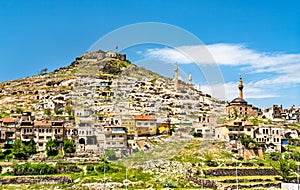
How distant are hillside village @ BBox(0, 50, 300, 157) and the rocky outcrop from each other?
459cm

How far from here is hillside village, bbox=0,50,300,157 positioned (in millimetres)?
29703

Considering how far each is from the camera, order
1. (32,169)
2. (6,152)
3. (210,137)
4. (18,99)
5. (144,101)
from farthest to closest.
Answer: (18,99)
(144,101)
(210,137)
(6,152)
(32,169)

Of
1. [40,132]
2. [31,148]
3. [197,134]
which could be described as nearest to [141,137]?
[197,134]

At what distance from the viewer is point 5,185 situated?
75.9 ft

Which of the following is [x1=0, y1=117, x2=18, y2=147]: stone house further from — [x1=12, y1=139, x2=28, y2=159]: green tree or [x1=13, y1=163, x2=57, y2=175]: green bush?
[x1=13, y1=163, x2=57, y2=175]: green bush

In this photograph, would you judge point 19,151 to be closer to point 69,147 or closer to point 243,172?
point 69,147

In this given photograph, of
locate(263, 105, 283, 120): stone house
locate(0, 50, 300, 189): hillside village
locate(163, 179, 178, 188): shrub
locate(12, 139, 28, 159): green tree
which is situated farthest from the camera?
locate(263, 105, 283, 120): stone house

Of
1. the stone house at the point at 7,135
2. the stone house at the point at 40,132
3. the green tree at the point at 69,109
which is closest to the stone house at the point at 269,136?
the stone house at the point at 40,132

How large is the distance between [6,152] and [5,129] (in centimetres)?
212

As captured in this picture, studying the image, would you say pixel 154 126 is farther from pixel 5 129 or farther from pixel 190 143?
pixel 5 129

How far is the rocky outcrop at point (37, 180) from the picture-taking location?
23456 mm

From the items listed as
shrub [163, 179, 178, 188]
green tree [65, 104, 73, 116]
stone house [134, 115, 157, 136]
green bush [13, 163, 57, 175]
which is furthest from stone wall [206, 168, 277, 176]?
green tree [65, 104, 73, 116]

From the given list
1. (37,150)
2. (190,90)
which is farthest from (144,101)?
(37,150)

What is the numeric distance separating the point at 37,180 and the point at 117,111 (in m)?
15.0
